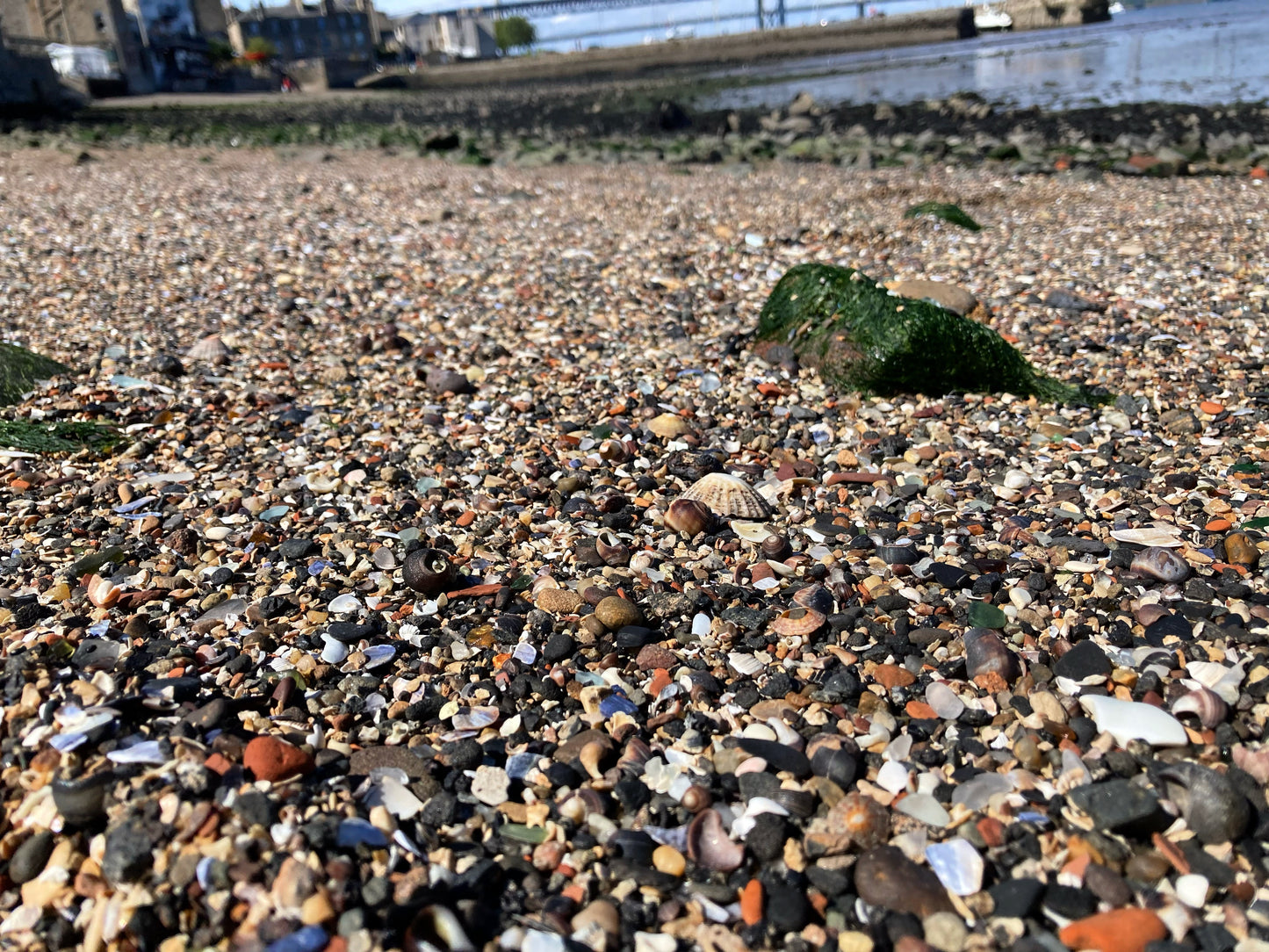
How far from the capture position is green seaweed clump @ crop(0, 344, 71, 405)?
14.9 feet

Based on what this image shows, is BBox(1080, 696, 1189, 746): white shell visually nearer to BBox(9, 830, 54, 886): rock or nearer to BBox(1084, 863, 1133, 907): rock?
BBox(1084, 863, 1133, 907): rock

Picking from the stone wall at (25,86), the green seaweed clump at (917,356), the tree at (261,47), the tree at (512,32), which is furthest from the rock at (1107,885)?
the tree at (512,32)

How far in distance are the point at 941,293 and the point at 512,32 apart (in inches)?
4849

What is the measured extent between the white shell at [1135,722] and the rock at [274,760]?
6.59ft

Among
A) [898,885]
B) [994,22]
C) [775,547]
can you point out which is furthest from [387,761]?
[994,22]

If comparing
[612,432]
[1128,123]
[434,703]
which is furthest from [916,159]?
[434,703]

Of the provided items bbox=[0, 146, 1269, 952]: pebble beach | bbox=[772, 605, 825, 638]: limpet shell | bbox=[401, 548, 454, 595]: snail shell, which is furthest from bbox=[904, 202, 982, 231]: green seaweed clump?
bbox=[401, 548, 454, 595]: snail shell

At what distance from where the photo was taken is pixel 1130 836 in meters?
2.01

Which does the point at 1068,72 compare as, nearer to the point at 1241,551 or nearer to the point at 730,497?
the point at 1241,551

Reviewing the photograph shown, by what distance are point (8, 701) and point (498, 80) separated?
72.2m

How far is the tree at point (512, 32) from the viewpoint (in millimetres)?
114688

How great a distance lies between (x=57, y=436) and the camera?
163 inches

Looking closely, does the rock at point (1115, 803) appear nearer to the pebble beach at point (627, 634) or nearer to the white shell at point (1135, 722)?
the pebble beach at point (627, 634)

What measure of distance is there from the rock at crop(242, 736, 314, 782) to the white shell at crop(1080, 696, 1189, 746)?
6.59 ft
